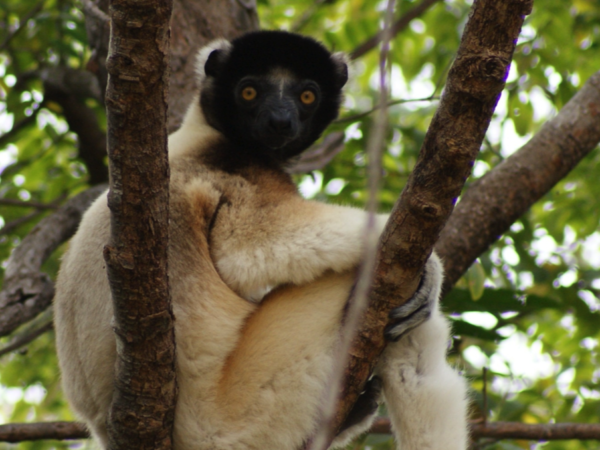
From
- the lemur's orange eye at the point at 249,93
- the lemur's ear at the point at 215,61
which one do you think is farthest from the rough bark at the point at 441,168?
the lemur's ear at the point at 215,61

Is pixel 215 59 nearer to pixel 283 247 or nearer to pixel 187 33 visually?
pixel 187 33

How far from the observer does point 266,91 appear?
4.25 meters

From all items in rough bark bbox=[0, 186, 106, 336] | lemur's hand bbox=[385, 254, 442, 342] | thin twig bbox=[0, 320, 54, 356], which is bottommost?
thin twig bbox=[0, 320, 54, 356]

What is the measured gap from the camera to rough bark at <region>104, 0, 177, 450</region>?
2.09m

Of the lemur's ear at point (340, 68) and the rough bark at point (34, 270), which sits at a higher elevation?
the lemur's ear at point (340, 68)

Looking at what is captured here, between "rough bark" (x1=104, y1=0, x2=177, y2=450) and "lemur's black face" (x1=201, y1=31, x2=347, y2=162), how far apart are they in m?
1.73

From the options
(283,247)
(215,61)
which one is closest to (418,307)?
(283,247)

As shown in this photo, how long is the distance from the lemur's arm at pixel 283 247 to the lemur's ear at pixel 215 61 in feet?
4.91

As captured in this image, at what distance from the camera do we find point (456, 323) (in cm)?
452

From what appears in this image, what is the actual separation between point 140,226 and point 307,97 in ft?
7.64

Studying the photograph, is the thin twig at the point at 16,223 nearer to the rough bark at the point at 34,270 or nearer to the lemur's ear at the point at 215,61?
the rough bark at the point at 34,270

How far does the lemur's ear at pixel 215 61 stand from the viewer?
14.6 ft

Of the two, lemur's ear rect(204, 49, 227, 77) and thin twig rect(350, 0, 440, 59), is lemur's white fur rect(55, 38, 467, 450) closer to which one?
lemur's ear rect(204, 49, 227, 77)

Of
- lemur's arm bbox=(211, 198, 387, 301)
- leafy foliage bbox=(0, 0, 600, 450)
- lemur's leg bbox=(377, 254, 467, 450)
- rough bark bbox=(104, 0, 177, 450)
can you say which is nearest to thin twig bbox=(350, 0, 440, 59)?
leafy foliage bbox=(0, 0, 600, 450)
